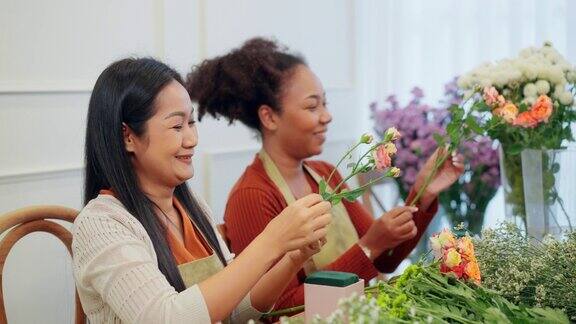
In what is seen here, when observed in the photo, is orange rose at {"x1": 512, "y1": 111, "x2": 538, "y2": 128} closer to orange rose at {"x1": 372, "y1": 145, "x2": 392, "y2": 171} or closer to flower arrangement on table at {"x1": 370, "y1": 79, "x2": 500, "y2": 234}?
flower arrangement on table at {"x1": 370, "y1": 79, "x2": 500, "y2": 234}

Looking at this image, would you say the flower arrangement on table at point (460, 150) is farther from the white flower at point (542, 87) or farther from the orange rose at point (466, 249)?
the orange rose at point (466, 249)

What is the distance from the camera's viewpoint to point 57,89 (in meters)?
2.02

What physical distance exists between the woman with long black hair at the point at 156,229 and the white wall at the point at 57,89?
0.55 meters

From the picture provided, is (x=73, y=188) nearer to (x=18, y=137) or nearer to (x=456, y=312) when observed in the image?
(x=18, y=137)

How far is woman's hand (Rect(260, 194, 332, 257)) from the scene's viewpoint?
51.3 inches

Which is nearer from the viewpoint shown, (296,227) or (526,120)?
(296,227)

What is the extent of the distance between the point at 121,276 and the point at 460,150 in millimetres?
1407

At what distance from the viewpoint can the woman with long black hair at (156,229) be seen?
1273mm

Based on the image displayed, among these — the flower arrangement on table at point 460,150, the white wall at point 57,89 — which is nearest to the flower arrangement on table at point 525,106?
the flower arrangement on table at point 460,150

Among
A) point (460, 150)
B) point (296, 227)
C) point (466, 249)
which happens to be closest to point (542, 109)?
point (460, 150)

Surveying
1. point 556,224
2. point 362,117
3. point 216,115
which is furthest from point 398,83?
point 556,224

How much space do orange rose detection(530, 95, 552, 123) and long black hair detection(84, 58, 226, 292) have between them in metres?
0.91

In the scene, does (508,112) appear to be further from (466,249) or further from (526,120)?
(466,249)

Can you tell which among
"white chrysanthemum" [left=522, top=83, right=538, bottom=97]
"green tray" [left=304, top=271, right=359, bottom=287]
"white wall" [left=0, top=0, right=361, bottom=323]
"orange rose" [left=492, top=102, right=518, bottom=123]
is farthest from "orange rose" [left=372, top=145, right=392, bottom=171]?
"white wall" [left=0, top=0, right=361, bottom=323]
